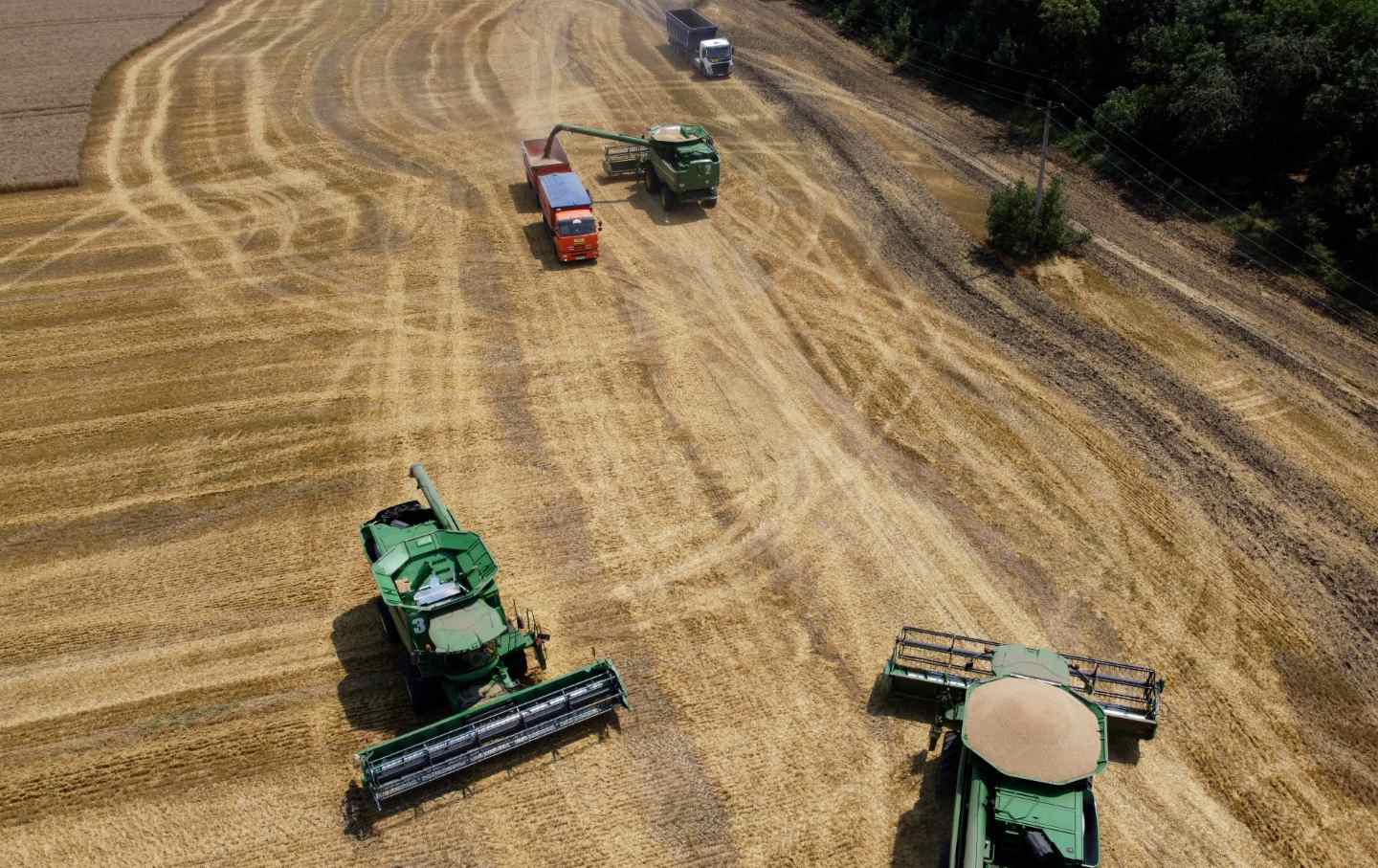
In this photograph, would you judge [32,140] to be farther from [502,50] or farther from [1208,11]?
[1208,11]

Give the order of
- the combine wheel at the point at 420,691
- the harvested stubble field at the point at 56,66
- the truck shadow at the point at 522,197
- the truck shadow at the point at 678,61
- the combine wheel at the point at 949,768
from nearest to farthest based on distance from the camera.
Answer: the combine wheel at the point at 949,768 → the combine wheel at the point at 420,691 → the truck shadow at the point at 522,197 → the harvested stubble field at the point at 56,66 → the truck shadow at the point at 678,61

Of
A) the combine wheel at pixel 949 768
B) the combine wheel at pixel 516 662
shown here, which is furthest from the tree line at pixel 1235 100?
the combine wheel at pixel 516 662

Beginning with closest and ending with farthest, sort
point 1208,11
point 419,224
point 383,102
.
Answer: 1. point 419,224
2. point 1208,11
3. point 383,102

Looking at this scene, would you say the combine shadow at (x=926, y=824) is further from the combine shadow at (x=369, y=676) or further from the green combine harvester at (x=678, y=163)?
the green combine harvester at (x=678, y=163)

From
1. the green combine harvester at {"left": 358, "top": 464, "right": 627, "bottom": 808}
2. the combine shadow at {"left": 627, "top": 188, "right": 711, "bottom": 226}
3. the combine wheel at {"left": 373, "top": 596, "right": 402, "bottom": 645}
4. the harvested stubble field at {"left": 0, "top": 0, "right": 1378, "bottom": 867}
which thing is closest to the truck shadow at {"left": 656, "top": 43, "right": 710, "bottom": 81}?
the harvested stubble field at {"left": 0, "top": 0, "right": 1378, "bottom": 867}

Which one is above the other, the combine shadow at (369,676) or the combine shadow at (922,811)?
the combine shadow at (922,811)

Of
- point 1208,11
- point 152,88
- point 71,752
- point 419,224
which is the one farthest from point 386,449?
point 1208,11

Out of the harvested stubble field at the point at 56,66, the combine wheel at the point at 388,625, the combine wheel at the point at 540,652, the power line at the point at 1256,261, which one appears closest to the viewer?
the combine wheel at the point at 540,652

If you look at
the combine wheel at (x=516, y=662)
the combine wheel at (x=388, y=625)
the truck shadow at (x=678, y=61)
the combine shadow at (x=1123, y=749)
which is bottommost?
the combine wheel at (x=388, y=625)
